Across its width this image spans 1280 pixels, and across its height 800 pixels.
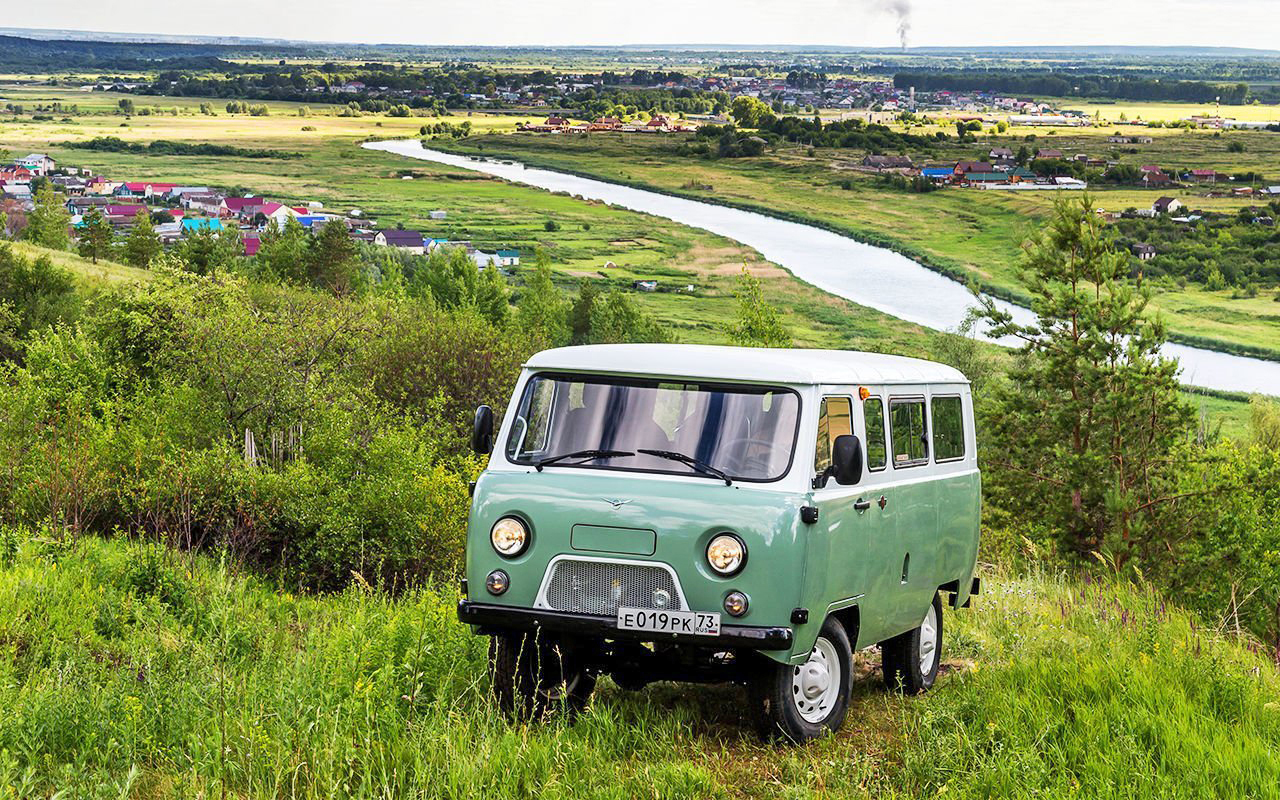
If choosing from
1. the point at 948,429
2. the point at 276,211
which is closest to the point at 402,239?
the point at 276,211

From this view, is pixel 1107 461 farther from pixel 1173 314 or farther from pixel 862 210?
pixel 862 210

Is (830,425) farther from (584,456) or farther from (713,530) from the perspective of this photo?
(584,456)

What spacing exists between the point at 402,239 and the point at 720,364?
16325cm

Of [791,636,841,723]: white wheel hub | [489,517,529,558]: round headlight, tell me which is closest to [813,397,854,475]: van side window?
[791,636,841,723]: white wheel hub

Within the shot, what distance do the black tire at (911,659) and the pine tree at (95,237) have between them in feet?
408

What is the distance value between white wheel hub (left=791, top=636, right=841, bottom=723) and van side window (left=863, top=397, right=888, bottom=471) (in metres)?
1.22

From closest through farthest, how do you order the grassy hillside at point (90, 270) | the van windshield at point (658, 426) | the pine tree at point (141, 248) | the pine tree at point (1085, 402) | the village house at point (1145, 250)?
1. the van windshield at point (658, 426)
2. the pine tree at point (1085, 402)
3. the grassy hillside at point (90, 270)
4. the pine tree at point (141, 248)
5. the village house at point (1145, 250)

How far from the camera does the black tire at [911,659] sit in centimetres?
926

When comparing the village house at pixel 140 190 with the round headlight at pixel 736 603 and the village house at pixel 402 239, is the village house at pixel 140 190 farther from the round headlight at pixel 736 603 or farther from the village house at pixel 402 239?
the round headlight at pixel 736 603

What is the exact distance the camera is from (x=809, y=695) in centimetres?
776

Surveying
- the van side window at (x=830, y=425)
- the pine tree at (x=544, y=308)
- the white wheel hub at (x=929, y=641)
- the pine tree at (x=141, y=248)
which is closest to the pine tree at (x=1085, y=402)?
the white wheel hub at (x=929, y=641)

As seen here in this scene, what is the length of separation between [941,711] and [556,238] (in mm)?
173022

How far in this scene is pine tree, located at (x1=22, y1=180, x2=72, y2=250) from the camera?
12888 cm

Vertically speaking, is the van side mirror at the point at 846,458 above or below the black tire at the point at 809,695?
above
